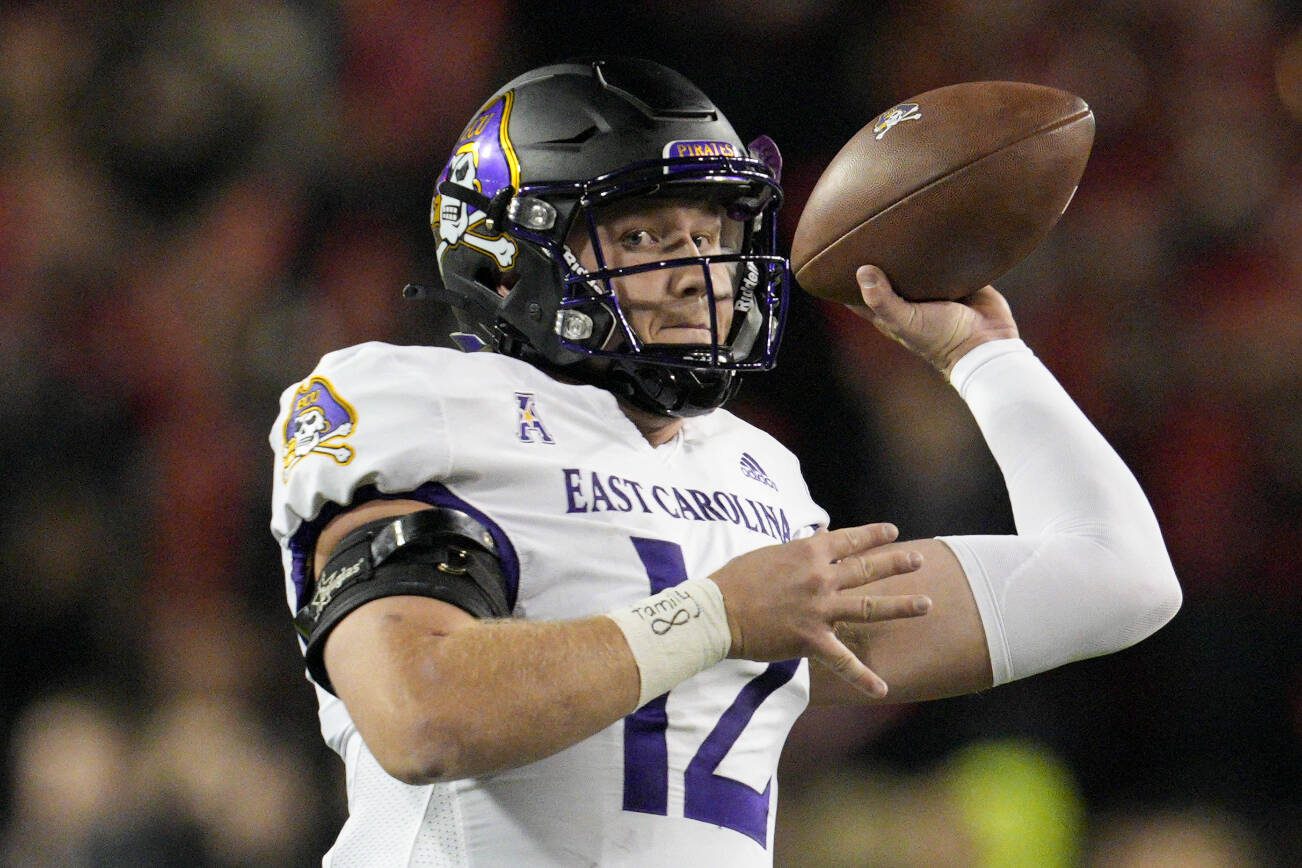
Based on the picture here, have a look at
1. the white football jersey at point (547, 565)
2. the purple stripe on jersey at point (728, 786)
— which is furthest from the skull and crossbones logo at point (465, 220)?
the purple stripe on jersey at point (728, 786)

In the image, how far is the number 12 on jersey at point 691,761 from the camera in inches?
59.4

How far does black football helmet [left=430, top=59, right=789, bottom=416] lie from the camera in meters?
1.79

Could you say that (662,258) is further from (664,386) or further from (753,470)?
(753,470)

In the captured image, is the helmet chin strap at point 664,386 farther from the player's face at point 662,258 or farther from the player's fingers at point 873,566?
the player's fingers at point 873,566

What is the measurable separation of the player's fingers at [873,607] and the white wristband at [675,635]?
4.4 inches

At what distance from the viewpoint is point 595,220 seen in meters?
1.84

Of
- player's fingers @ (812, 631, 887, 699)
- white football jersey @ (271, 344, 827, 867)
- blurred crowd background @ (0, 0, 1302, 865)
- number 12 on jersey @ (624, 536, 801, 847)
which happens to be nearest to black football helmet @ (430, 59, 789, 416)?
white football jersey @ (271, 344, 827, 867)

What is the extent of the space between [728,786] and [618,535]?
315mm

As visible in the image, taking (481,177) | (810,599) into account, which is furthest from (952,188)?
(810,599)

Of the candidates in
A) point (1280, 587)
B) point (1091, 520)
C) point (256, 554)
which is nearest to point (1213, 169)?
point (1280, 587)

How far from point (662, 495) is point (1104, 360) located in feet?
6.38

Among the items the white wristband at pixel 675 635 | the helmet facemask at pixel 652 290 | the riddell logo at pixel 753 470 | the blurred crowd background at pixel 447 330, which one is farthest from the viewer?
the blurred crowd background at pixel 447 330

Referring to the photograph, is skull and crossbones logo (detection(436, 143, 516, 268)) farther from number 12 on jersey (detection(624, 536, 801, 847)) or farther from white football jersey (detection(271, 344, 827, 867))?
number 12 on jersey (detection(624, 536, 801, 847))

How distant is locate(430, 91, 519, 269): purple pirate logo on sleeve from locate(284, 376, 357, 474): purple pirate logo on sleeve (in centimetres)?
39
